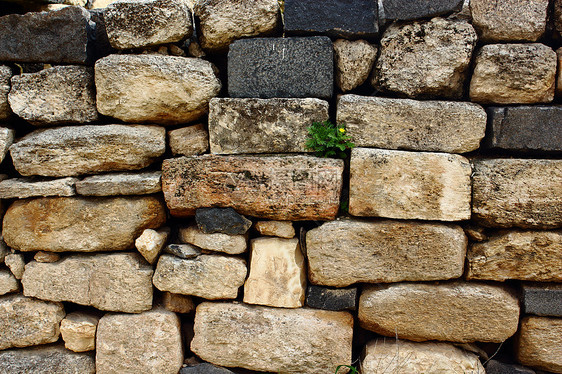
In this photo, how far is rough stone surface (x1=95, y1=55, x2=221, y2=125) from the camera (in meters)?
2.26

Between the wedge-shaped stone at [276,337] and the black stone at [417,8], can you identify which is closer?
the black stone at [417,8]

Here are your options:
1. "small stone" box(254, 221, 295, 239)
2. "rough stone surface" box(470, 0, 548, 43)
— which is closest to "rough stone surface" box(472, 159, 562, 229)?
"rough stone surface" box(470, 0, 548, 43)

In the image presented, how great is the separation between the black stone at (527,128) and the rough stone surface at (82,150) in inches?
82.4

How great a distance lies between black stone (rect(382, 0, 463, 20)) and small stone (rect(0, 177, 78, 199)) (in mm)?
2198

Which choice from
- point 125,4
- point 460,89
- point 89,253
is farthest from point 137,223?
point 460,89

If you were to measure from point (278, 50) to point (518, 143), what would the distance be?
4.99 ft

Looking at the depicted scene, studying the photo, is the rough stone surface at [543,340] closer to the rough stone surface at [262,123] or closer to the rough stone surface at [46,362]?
the rough stone surface at [262,123]

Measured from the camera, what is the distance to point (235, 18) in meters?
2.25

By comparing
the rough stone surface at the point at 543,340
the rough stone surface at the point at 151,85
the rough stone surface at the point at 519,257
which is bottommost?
the rough stone surface at the point at 543,340

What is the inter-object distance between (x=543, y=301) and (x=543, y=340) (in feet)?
0.80

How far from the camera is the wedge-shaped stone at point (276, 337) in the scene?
90.6 inches

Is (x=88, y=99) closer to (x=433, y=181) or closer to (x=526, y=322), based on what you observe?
(x=433, y=181)

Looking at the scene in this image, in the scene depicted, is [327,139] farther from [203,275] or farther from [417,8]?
[203,275]

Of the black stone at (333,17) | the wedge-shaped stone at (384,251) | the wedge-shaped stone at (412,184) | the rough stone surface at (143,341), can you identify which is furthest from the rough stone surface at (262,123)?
the rough stone surface at (143,341)
